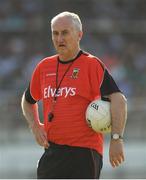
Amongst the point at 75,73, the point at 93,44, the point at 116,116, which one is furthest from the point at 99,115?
the point at 93,44

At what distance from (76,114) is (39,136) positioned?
377 millimetres

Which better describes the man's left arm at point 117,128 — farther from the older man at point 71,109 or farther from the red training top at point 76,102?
the red training top at point 76,102

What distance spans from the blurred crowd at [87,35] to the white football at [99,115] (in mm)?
9296

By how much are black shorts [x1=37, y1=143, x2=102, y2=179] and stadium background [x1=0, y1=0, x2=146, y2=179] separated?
237 inches

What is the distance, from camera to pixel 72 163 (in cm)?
614

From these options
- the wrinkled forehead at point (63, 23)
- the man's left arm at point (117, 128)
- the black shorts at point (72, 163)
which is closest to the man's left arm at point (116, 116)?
the man's left arm at point (117, 128)

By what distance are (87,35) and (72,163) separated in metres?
11.2

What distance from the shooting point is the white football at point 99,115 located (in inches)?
237

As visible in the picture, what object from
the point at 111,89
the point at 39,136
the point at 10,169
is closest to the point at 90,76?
the point at 111,89

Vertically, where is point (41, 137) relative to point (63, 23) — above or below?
below

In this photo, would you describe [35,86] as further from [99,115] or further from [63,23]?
[99,115]

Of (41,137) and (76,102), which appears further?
(41,137)

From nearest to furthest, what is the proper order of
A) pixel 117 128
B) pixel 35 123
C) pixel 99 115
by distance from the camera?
pixel 117 128 < pixel 99 115 < pixel 35 123

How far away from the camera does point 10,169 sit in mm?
11797
